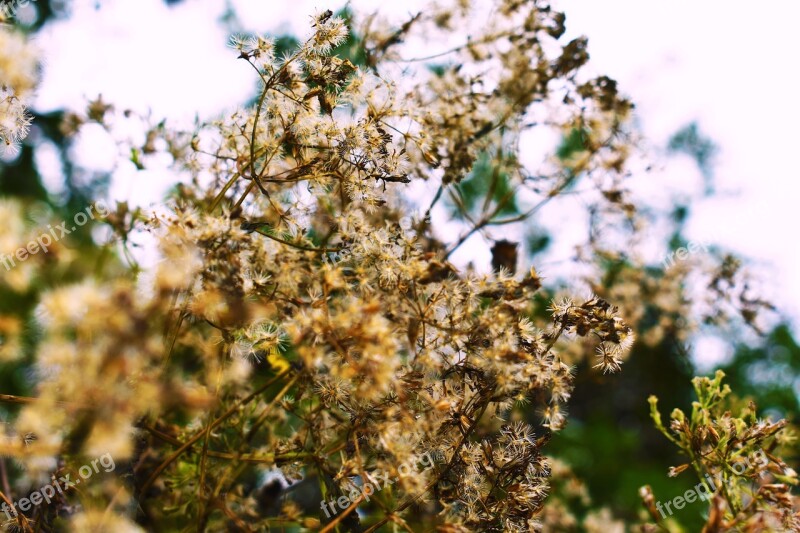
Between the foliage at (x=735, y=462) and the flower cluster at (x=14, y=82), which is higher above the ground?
the flower cluster at (x=14, y=82)

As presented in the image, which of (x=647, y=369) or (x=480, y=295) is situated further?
(x=647, y=369)

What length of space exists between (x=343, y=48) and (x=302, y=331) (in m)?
1.49

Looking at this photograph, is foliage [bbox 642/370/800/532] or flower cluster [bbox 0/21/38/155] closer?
flower cluster [bbox 0/21/38/155]

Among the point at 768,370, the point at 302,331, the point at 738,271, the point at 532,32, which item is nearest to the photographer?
the point at 302,331

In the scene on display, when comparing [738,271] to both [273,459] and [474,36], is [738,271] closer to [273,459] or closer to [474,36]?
[474,36]

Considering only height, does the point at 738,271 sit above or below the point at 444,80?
below

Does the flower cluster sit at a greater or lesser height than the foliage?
greater

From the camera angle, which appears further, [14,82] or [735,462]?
[735,462]

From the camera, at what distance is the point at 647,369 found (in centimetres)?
650

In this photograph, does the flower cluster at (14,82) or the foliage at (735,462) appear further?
the foliage at (735,462)

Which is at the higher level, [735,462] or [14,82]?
[14,82]

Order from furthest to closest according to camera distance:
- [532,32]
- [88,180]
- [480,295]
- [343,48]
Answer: [88,180]
[343,48]
[532,32]
[480,295]

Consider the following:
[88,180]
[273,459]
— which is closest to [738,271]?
[273,459]

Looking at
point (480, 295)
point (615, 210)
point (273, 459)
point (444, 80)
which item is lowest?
point (273, 459)
